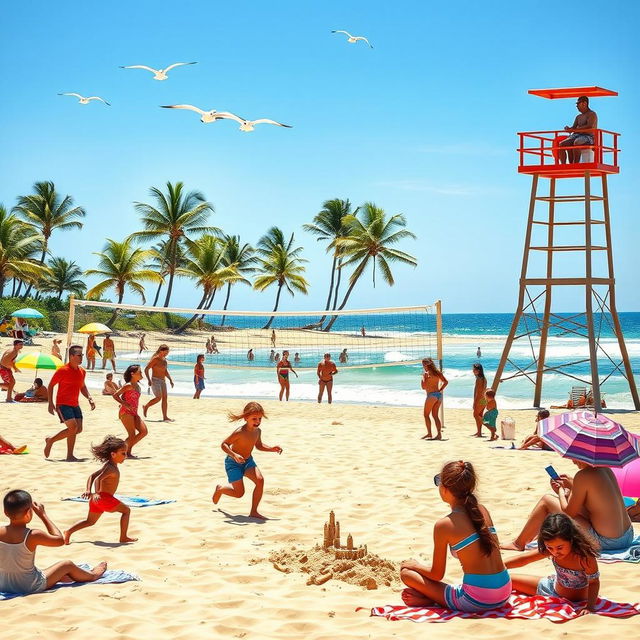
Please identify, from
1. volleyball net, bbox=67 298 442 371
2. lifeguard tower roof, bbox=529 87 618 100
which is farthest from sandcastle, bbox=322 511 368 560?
volleyball net, bbox=67 298 442 371

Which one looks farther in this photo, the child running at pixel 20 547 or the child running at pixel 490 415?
the child running at pixel 490 415

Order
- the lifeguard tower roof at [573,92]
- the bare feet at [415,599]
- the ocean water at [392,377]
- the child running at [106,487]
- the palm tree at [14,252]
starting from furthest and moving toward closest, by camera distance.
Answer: the palm tree at [14,252], the ocean water at [392,377], the lifeguard tower roof at [573,92], the child running at [106,487], the bare feet at [415,599]

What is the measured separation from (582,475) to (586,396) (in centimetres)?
1319

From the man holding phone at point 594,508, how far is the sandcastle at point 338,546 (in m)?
1.04

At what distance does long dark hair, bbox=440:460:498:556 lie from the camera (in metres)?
4.24

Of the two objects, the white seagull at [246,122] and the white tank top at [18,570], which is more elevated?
the white seagull at [246,122]

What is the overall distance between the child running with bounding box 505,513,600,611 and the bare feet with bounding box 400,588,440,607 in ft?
1.99

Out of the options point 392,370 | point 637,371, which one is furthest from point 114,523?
point 637,371

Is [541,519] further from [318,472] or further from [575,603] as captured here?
[318,472]

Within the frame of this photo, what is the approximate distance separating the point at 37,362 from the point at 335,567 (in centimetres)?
874

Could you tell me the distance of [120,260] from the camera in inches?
1606

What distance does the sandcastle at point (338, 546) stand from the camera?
5.31 m

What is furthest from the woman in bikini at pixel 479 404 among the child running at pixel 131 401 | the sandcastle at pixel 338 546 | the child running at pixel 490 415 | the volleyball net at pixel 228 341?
the volleyball net at pixel 228 341

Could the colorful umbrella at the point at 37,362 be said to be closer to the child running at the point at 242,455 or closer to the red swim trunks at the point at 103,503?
the child running at the point at 242,455
